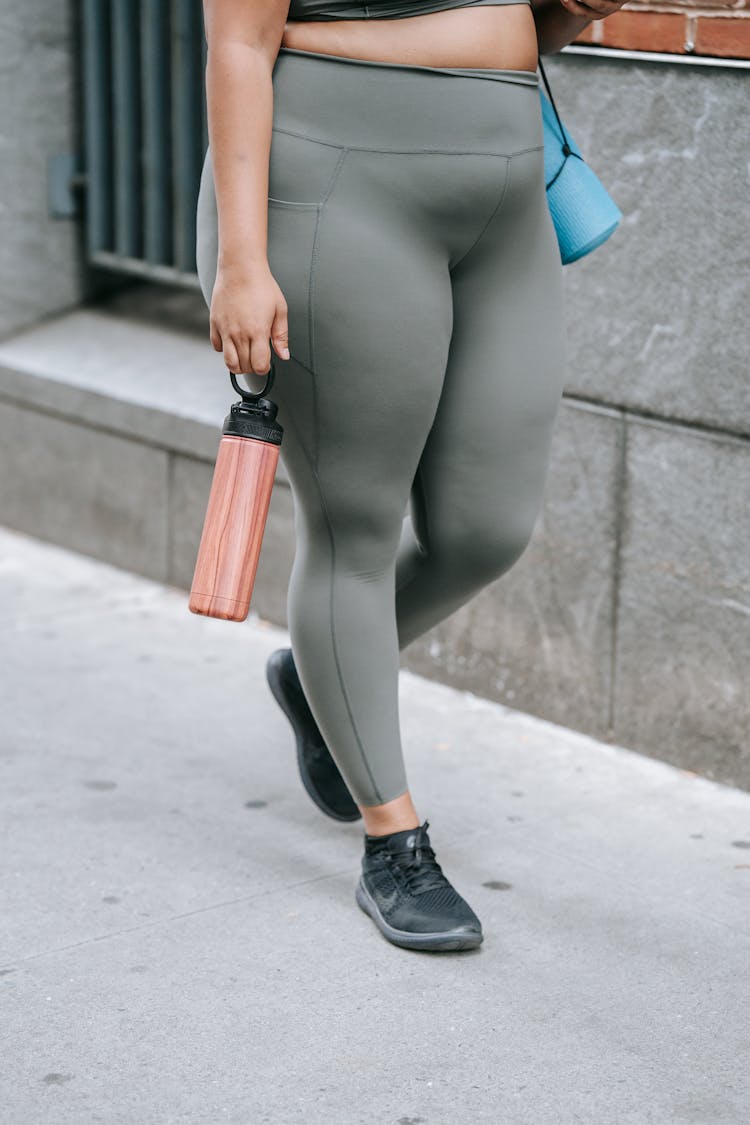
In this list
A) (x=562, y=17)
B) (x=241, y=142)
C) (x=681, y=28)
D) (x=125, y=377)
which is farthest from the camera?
(x=125, y=377)

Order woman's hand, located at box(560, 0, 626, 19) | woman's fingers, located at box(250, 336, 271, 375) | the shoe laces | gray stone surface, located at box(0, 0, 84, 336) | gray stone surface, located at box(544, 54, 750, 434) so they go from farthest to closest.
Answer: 1. gray stone surface, located at box(0, 0, 84, 336)
2. gray stone surface, located at box(544, 54, 750, 434)
3. the shoe laces
4. woman's hand, located at box(560, 0, 626, 19)
5. woman's fingers, located at box(250, 336, 271, 375)

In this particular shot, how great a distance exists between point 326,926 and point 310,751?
1.30ft

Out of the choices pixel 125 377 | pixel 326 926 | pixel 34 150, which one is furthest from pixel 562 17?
pixel 34 150

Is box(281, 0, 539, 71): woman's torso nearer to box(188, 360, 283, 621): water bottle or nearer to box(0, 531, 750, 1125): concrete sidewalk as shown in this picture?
Answer: box(188, 360, 283, 621): water bottle

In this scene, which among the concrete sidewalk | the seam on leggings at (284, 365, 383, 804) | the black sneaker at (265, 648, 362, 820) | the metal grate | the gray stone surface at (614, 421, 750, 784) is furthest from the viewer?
the metal grate

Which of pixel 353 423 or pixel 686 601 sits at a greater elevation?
pixel 353 423

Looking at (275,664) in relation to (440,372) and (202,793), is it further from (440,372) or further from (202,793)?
(440,372)

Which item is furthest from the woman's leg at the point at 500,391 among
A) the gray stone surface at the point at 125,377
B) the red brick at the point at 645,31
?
the gray stone surface at the point at 125,377

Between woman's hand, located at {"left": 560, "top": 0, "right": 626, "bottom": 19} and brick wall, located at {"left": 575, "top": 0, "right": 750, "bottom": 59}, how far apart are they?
716mm

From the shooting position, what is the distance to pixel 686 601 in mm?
3633

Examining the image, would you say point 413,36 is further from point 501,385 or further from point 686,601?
point 686,601

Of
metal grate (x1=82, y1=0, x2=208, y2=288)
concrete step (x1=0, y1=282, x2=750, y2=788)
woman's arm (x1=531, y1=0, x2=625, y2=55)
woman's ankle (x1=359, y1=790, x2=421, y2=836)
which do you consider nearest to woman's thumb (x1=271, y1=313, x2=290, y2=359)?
concrete step (x1=0, y1=282, x2=750, y2=788)

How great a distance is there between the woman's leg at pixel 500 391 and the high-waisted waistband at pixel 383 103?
11 cm

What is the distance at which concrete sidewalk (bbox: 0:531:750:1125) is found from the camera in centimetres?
245
